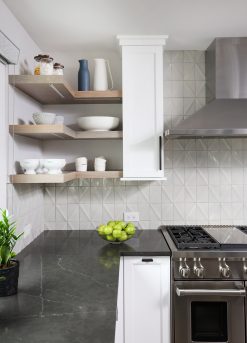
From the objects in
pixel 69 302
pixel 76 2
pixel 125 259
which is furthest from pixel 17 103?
pixel 69 302

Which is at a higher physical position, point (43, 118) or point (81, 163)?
point (43, 118)

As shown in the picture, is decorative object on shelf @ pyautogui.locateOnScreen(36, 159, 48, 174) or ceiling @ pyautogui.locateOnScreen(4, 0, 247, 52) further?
decorative object on shelf @ pyautogui.locateOnScreen(36, 159, 48, 174)

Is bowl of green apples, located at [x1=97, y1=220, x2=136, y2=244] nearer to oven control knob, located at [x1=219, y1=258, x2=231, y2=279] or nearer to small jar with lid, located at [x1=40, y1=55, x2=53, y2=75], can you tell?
oven control knob, located at [x1=219, y1=258, x2=231, y2=279]

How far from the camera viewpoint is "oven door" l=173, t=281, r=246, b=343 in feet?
7.06

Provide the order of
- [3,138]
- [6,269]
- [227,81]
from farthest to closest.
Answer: [227,81] < [3,138] < [6,269]

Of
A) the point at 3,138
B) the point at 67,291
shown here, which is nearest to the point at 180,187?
the point at 3,138

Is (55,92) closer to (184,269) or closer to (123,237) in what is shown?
(123,237)

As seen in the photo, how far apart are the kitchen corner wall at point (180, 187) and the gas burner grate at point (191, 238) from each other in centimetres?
17

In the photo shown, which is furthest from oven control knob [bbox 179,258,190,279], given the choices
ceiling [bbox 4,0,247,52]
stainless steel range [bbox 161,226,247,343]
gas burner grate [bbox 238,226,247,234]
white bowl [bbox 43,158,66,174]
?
ceiling [bbox 4,0,247,52]

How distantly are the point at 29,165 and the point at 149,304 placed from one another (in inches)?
45.1

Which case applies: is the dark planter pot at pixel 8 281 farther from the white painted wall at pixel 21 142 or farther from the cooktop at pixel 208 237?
the cooktop at pixel 208 237

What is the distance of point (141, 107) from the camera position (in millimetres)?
2611

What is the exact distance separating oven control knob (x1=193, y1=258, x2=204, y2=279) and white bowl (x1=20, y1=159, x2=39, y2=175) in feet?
3.77

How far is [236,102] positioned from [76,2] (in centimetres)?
129
